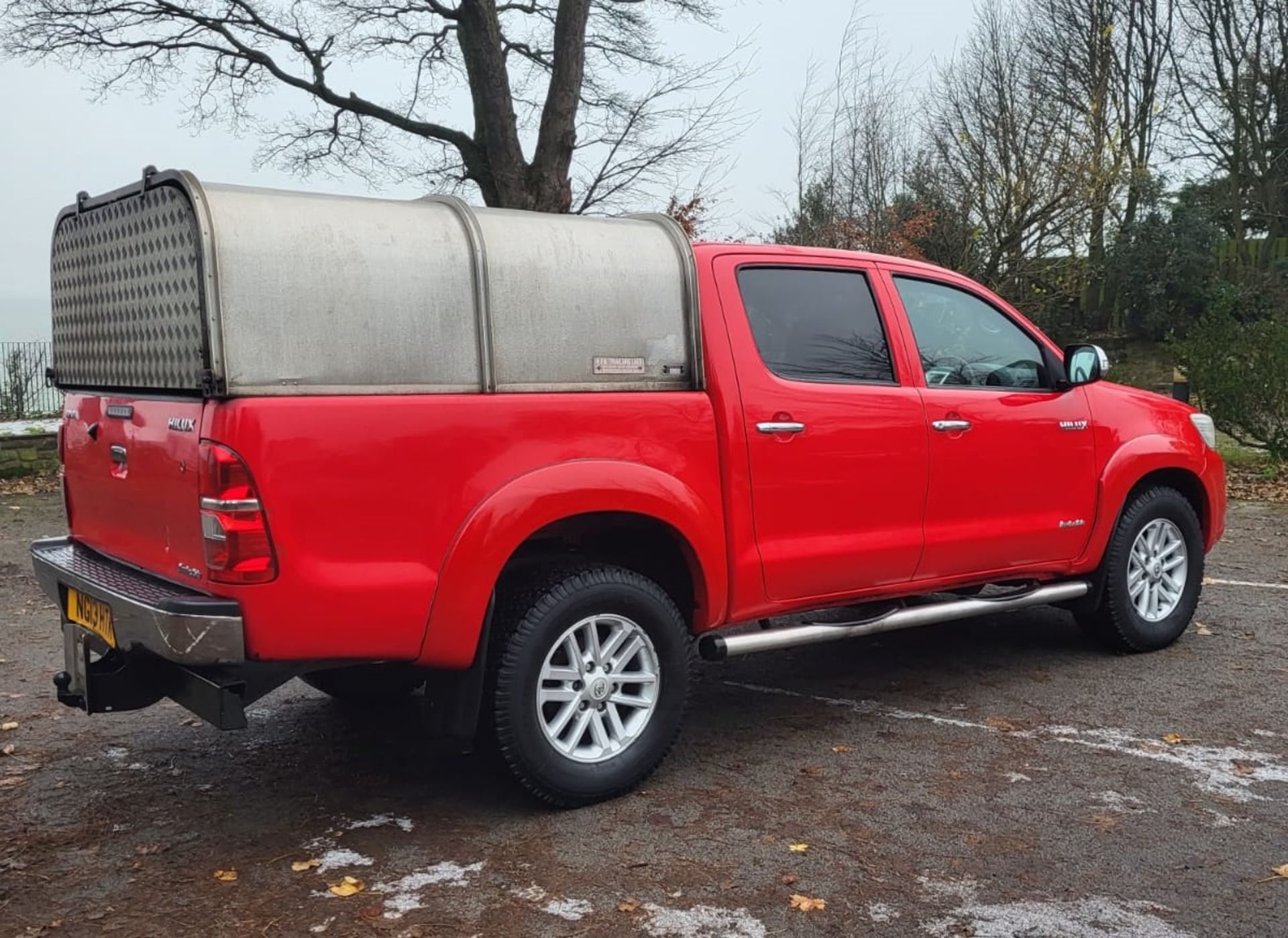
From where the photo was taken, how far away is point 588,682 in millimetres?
3904

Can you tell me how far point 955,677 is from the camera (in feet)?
18.3

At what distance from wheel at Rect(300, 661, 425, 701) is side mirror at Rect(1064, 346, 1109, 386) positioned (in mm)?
3263

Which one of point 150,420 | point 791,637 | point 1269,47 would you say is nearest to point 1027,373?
point 791,637

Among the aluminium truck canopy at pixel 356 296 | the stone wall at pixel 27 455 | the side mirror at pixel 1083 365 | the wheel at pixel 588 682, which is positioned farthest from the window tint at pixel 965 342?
the stone wall at pixel 27 455

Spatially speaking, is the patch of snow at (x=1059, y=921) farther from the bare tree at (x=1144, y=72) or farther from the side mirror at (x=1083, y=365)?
the bare tree at (x=1144, y=72)

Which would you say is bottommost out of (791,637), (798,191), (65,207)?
(791,637)

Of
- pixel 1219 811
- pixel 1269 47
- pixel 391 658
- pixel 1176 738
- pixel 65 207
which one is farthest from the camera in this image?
pixel 1269 47

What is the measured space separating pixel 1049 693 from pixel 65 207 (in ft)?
14.7

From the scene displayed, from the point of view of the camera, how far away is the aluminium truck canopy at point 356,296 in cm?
330

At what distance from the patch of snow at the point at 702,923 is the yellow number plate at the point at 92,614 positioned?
183cm

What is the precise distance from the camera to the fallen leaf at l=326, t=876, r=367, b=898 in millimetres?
3309

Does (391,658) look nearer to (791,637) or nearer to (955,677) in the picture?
(791,637)

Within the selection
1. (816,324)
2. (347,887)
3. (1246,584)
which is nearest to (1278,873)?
(816,324)

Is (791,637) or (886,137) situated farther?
(886,137)
